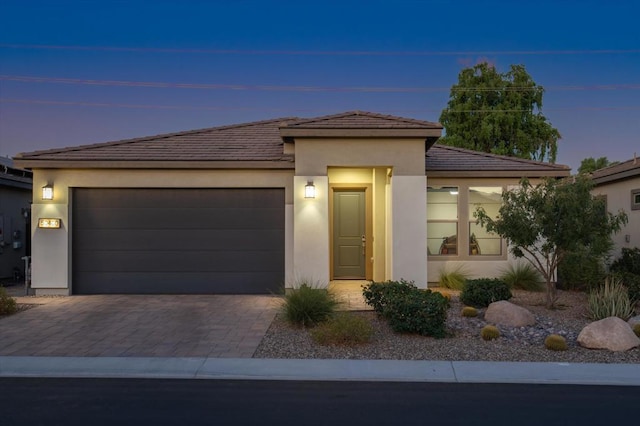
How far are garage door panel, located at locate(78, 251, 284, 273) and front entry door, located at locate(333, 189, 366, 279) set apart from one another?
2238mm

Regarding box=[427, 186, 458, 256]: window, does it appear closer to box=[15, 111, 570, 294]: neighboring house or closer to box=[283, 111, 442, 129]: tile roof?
box=[15, 111, 570, 294]: neighboring house

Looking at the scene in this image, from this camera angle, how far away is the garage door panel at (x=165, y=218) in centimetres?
1170

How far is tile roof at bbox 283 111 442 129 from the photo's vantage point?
10.7 metres

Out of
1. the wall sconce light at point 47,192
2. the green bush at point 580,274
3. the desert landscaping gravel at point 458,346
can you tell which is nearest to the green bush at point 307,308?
the desert landscaping gravel at point 458,346

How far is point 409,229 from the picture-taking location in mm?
10812

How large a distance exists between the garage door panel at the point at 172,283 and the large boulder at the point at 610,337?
6879mm

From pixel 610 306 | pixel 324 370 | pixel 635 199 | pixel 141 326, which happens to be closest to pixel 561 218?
pixel 610 306

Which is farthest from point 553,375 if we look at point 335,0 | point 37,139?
point 37,139

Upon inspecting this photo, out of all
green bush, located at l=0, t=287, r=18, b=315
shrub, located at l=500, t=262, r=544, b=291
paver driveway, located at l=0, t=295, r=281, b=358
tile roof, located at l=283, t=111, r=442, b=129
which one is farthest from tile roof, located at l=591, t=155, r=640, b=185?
green bush, located at l=0, t=287, r=18, b=315

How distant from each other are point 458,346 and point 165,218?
758 cm

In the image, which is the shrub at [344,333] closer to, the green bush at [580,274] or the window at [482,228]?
the window at [482,228]

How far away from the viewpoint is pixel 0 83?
1941 centimetres

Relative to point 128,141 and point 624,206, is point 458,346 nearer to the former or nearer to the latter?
point 128,141

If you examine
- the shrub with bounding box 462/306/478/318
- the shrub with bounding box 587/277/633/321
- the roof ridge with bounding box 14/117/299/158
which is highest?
the roof ridge with bounding box 14/117/299/158
